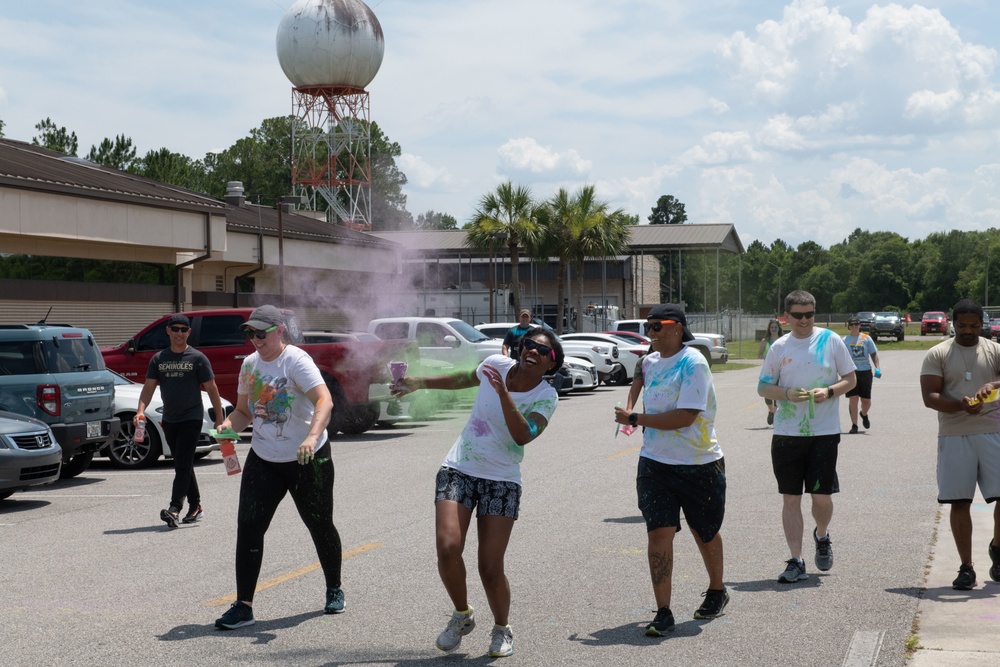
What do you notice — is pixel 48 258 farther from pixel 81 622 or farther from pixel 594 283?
pixel 594 283

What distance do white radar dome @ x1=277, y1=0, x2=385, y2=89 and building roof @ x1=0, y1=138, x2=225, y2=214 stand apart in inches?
587

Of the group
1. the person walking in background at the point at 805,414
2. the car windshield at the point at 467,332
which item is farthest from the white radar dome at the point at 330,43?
the person walking in background at the point at 805,414

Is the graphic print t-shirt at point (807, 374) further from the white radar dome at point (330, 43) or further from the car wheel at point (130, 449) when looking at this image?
the white radar dome at point (330, 43)

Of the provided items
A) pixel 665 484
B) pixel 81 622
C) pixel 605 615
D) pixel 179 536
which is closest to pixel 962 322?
pixel 665 484

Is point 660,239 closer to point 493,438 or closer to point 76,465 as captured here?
point 76,465

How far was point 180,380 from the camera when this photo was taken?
10016 millimetres

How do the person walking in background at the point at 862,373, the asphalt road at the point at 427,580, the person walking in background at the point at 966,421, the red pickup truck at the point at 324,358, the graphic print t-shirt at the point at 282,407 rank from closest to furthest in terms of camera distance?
1. the asphalt road at the point at 427,580
2. the graphic print t-shirt at the point at 282,407
3. the person walking in background at the point at 966,421
4. the person walking in background at the point at 862,373
5. the red pickup truck at the point at 324,358

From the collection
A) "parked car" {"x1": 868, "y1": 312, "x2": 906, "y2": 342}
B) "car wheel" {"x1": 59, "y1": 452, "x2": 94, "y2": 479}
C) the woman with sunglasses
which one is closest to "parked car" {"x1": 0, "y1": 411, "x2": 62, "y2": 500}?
"car wheel" {"x1": 59, "y1": 452, "x2": 94, "y2": 479}

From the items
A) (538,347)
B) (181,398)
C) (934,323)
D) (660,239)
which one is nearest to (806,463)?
(538,347)

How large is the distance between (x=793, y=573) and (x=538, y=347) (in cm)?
279

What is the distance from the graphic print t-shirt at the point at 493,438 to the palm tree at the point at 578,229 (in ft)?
137

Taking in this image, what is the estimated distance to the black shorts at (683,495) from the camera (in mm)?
6367

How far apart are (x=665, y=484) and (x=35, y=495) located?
29.7 ft

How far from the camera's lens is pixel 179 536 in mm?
9648
